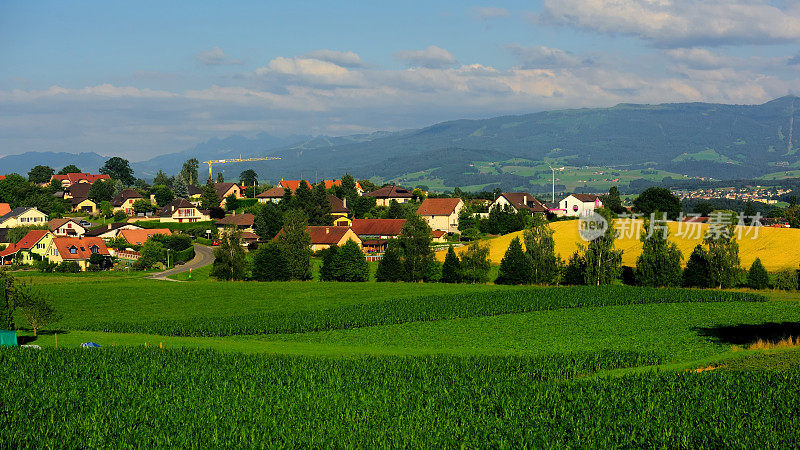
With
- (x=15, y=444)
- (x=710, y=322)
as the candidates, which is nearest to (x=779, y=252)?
(x=710, y=322)

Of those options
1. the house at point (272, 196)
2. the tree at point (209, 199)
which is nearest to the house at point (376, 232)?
the tree at point (209, 199)

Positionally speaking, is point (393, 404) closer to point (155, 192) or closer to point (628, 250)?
point (628, 250)

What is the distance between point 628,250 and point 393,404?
73147 millimetres

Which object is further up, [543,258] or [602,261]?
[543,258]

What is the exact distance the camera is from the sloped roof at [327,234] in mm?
106938

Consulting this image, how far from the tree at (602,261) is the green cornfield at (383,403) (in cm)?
3972

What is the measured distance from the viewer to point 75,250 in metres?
102

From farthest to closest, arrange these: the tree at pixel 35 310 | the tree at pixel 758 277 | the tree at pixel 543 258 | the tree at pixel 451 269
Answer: the tree at pixel 451 269 → the tree at pixel 543 258 → the tree at pixel 758 277 → the tree at pixel 35 310

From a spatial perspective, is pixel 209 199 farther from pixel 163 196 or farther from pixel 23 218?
pixel 23 218

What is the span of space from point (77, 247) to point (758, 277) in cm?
8795

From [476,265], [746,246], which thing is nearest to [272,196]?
[476,265]

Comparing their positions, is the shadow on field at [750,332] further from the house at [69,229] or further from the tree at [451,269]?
the house at [69,229]

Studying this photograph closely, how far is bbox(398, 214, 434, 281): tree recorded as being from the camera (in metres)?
81.0

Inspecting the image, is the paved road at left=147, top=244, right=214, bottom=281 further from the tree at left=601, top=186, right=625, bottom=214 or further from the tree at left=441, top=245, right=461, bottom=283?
the tree at left=601, top=186, right=625, bottom=214
